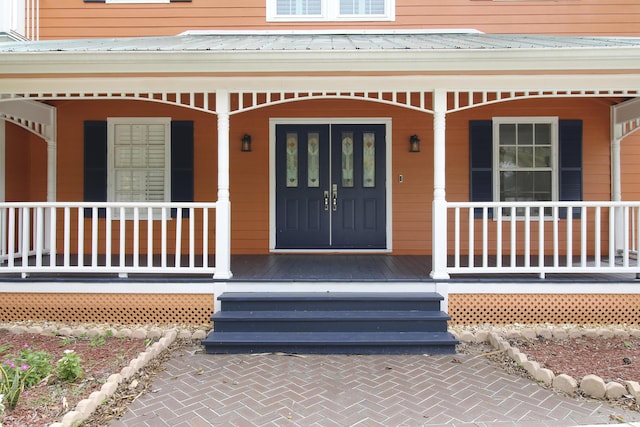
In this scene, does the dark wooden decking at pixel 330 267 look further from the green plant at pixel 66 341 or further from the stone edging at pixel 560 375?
the green plant at pixel 66 341

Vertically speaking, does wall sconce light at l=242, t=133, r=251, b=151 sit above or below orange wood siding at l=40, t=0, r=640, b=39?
below

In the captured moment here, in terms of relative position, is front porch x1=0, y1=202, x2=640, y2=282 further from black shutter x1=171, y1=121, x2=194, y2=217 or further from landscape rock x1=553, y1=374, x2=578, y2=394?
landscape rock x1=553, y1=374, x2=578, y2=394

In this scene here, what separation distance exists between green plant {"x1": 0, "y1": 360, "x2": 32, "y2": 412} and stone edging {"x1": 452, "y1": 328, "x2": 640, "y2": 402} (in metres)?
3.83

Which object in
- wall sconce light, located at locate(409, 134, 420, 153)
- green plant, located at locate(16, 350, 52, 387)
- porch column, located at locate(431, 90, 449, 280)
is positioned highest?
wall sconce light, located at locate(409, 134, 420, 153)

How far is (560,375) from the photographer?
11.7 feet

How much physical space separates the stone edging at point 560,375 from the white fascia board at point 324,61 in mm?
2799

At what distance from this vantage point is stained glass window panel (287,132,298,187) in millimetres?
7098

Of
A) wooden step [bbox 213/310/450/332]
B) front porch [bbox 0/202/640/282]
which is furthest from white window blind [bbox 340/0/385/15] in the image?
wooden step [bbox 213/310/450/332]

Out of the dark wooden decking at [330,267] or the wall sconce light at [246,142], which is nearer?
the dark wooden decking at [330,267]

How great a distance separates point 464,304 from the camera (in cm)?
500

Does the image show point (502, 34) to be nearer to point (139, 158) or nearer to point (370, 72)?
point (370, 72)

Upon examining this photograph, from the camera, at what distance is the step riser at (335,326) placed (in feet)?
15.0

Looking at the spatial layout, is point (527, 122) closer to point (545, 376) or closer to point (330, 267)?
point (330, 267)

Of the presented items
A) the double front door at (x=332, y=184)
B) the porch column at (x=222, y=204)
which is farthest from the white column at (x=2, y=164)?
the double front door at (x=332, y=184)
